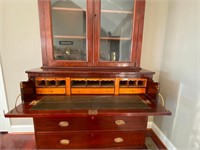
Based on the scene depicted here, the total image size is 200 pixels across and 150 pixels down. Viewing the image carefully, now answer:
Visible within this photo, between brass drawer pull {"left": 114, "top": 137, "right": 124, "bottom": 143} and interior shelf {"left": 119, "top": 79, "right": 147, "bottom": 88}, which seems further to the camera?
interior shelf {"left": 119, "top": 79, "right": 147, "bottom": 88}

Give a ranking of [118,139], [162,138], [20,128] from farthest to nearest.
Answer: [20,128], [162,138], [118,139]

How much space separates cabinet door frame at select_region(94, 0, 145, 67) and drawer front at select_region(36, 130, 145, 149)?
65 cm

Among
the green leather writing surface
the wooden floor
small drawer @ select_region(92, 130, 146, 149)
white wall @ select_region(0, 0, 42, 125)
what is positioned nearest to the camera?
the green leather writing surface

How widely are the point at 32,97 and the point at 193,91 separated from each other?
1436 mm

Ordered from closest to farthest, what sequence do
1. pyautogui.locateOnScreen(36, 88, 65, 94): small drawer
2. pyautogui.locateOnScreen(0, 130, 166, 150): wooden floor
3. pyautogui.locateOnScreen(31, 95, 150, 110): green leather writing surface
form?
1. pyautogui.locateOnScreen(31, 95, 150, 110): green leather writing surface
2. pyautogui.locateOnScreen(36, 88, 65, 94): small drawer
3. pyautogui.locateOnScreen(0, 130, 166, 150): wooden floor

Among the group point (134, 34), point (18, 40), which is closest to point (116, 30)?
point (134, 34)

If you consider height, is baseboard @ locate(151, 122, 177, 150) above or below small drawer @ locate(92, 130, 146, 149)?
below

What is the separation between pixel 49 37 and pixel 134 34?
83 cm

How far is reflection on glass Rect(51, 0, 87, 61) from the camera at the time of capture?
126 centimetres

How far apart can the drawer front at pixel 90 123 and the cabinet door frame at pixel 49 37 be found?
53 cm

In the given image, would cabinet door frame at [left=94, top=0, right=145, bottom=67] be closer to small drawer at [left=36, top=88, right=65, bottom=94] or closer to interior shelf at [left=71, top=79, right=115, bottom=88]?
interior shelf at [left=71, top=79, right=115, bottom=88]

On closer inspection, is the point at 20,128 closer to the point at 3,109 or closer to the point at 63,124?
the point at 3,109

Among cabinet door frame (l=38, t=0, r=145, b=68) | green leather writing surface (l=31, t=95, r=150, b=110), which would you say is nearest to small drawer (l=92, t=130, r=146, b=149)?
green leather writing surface (l=31, t=95, r=150, b=110)

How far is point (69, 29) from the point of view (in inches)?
51.5
